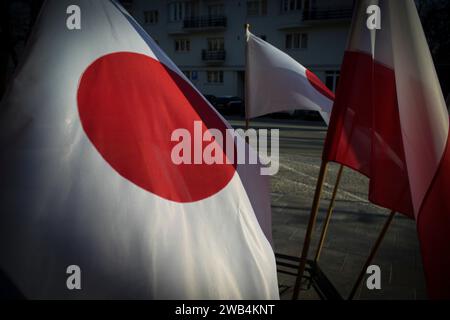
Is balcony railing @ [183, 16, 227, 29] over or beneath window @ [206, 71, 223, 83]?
over

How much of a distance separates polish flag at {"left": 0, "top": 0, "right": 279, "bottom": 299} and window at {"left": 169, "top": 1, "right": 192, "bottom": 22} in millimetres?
33515

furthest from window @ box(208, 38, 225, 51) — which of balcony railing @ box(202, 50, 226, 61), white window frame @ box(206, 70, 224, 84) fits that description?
white window frame @ box(206, 70, 224, 84)

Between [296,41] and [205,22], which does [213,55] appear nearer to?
[205,22]

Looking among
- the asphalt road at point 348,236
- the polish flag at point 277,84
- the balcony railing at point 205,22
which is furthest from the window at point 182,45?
the polish flag at point 277,84

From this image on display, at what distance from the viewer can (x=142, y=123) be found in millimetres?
1903

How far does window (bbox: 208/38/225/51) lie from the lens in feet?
105

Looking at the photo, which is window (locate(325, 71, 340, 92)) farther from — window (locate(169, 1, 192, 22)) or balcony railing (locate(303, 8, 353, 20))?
window (locate(169, 1, 192, 22))

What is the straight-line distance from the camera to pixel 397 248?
4.84 meters

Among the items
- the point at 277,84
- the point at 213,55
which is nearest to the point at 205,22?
the point at 213,55

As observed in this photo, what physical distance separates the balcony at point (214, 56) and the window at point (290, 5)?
5783 millimetres

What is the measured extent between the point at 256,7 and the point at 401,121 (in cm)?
3011

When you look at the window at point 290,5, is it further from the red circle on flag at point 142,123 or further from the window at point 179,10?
the red circle on flag at point 142,123

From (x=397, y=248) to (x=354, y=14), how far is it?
3693 millimetres

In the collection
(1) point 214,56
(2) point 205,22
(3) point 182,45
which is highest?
(2) point 205,22
